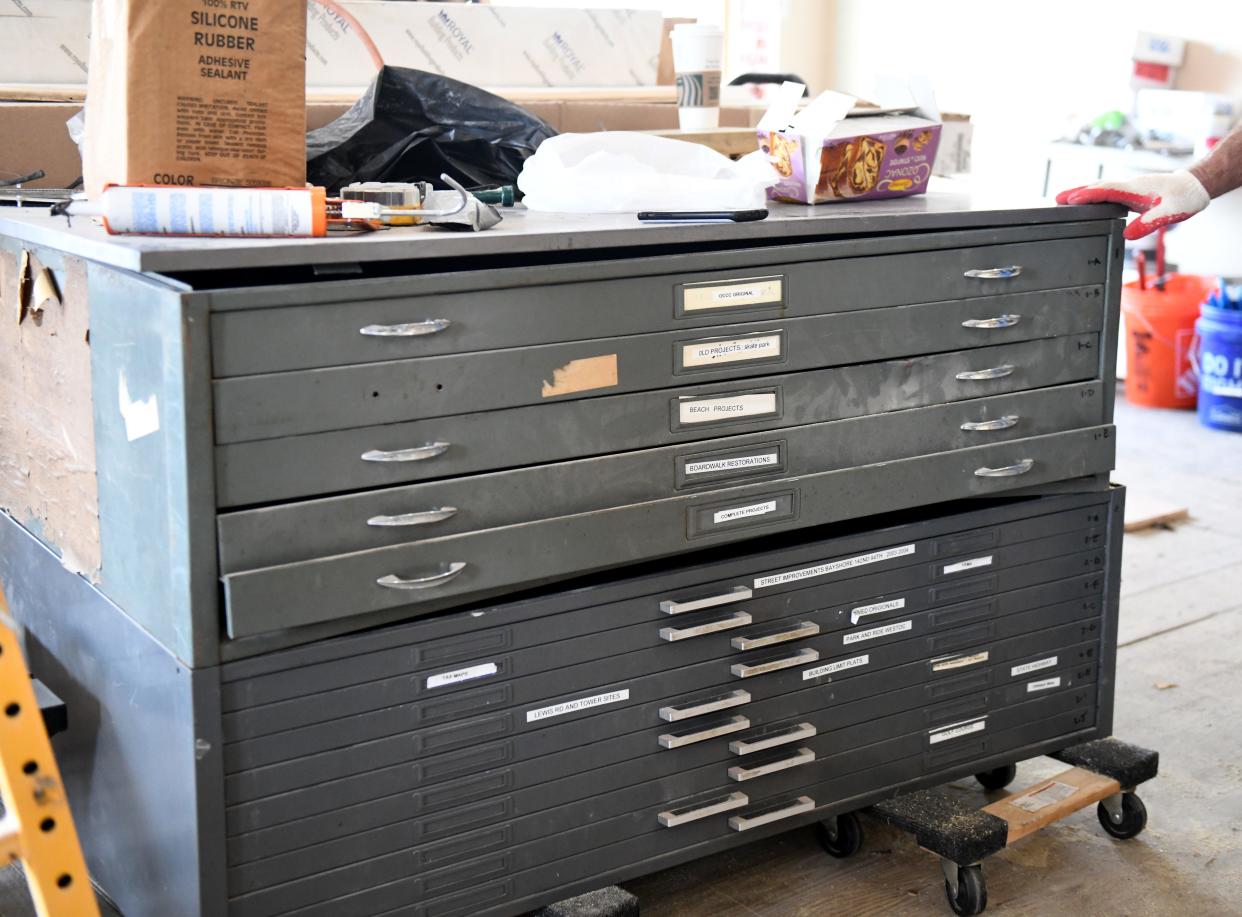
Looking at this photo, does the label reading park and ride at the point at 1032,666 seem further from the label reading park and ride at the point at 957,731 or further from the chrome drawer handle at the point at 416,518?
the chrome drawer handle at the point at 416,518

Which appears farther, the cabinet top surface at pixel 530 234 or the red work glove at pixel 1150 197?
Result: the red work glove at pixel 1150 197

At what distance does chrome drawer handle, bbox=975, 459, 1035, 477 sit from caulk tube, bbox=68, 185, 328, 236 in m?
1.03

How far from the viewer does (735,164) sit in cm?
199

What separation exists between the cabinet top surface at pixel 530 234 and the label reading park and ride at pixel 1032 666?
2.26 feet

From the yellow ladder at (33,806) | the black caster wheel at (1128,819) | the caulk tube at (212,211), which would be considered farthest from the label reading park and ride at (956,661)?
the yellow ladder at (33,806)

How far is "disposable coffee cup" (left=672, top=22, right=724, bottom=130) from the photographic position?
2807 millimetres

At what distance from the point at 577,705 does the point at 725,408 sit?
1.37ft

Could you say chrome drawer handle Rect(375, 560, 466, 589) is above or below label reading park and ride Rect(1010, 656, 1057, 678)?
above

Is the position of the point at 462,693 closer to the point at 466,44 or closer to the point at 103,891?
the point at 103,891

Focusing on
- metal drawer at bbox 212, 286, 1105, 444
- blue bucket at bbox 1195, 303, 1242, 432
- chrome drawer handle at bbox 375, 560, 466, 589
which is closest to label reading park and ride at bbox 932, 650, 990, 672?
metal drawer at bbox 212, 286, 1105, 444

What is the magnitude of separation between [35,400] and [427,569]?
0.59m

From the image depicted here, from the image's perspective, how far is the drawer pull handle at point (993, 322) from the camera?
1.93 m

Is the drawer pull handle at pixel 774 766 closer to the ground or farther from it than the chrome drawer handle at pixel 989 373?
closer to the ground

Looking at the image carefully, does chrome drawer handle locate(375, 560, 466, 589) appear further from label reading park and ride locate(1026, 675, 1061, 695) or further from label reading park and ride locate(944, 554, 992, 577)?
label reading park and ride locate(1026, 675, 1061, 695)
